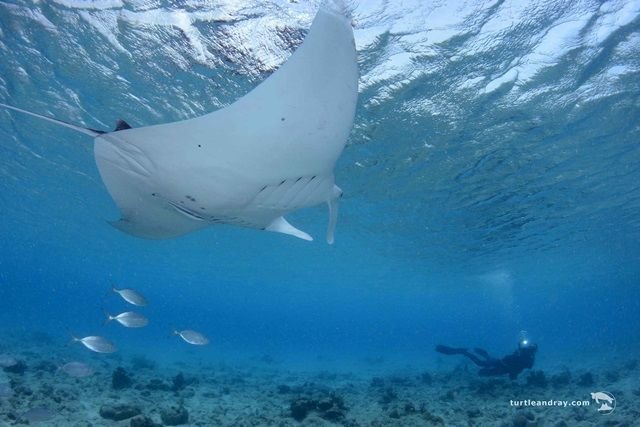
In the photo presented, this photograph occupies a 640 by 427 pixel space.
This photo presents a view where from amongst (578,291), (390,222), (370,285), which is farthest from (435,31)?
(578,291)

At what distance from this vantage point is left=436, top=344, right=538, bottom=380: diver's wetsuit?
15516 millimetres

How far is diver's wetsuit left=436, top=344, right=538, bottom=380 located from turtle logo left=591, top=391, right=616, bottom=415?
93.2 inches

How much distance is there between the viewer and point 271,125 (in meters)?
3.67

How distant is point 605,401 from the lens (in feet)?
41.8

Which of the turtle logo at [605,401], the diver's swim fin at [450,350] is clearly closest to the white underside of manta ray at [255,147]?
the turtle logo at [605,401]

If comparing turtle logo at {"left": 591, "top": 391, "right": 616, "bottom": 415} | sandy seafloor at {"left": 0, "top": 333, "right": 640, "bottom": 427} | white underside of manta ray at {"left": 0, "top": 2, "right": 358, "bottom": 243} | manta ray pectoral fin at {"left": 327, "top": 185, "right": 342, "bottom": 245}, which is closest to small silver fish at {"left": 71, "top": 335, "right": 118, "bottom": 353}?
sandy seafloor at {"left": 0, "top": 333, "right": 640, "bottom": 427}

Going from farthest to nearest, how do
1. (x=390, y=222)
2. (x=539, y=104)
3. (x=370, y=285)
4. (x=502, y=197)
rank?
(x=370, y=285)
(x=390, y=222)
(x=502, y=197)
(x=539, y=104)

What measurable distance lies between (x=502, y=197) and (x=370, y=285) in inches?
1359

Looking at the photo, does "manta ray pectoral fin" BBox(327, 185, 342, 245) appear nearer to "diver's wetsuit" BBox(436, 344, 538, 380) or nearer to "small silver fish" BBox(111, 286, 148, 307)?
"small silver fish" BBox(111, 286, 148, 307)

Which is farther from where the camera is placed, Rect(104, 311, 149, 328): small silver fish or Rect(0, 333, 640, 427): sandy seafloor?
Rect(104, 311, 149, 328): small silver fish

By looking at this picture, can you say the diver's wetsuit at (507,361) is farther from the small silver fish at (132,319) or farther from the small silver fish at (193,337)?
the small silver fish at (132,319)

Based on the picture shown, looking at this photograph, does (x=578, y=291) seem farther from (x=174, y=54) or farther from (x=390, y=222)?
(x=174, y=54)

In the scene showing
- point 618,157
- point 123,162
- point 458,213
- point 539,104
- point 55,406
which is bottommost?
point 55,406

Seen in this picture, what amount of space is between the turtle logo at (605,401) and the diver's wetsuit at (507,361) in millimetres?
2367
